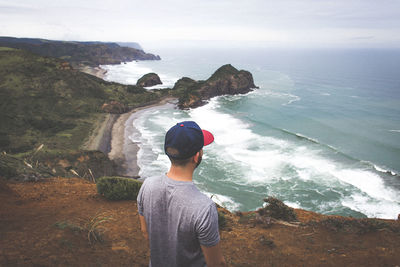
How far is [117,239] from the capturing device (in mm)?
6309

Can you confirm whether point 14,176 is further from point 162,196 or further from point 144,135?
point 144,135

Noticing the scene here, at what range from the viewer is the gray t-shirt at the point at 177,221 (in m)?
1.81

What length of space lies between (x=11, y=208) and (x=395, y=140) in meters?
48.1

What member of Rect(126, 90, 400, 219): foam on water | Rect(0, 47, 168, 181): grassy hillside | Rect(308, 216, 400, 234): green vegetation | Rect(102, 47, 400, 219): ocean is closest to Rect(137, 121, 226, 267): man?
Rect(102, 47, 400, 219): ocean

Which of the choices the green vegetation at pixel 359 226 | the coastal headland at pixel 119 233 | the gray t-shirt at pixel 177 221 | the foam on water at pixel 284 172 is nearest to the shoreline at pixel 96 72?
the foam on water at pixel 284 172

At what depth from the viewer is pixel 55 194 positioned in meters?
9.12

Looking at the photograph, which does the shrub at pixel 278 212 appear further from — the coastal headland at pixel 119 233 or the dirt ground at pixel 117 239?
the dirt ground at pixel 117 239

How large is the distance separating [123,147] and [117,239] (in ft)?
99.8

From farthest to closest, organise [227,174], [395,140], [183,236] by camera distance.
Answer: [395,140]
[227,174]
[183,236]

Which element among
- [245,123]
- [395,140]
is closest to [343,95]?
[395,140]

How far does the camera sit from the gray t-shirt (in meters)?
1.81

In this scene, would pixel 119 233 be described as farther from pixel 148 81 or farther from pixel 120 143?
pixel 148 81

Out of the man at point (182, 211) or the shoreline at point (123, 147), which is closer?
the man at point (182, 211)

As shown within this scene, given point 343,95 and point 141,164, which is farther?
point 343,95
